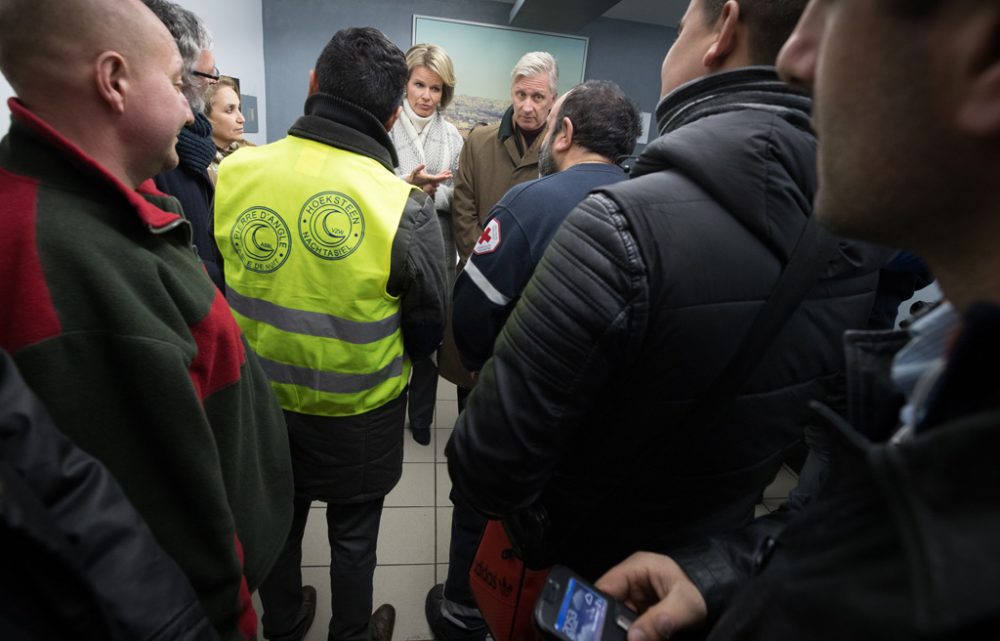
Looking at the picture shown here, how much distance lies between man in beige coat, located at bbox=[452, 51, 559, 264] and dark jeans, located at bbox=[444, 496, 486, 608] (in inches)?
60.3

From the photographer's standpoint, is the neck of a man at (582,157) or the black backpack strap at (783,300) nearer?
the black backpack strap at (783,300)

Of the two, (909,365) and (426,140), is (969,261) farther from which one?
(426,140)

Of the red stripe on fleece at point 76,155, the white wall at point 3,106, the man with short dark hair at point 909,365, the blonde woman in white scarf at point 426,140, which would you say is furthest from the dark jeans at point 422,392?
the man with short dark hair at point 909,365

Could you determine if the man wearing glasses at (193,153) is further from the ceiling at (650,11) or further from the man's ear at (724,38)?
the ceiling at (650,11)

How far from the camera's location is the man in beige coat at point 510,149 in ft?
8.91

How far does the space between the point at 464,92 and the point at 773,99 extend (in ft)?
16.9

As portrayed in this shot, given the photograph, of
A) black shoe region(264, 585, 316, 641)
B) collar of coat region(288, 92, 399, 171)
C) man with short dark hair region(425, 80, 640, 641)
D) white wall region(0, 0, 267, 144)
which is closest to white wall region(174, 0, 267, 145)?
white wall region(0, 0, 267, 144)

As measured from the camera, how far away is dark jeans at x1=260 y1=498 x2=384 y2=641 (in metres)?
1.63

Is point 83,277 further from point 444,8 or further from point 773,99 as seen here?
point 444,8

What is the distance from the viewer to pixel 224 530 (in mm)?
875

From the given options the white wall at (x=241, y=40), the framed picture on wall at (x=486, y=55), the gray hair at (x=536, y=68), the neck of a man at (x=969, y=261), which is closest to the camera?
the neck of a man at (x=969, y=261)

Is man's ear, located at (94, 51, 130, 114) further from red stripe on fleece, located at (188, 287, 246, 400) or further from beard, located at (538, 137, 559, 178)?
beard, located at (538, 137, 559, 178)

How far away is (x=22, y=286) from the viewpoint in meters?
0.71

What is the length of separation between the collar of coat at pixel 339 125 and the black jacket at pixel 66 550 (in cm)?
101
